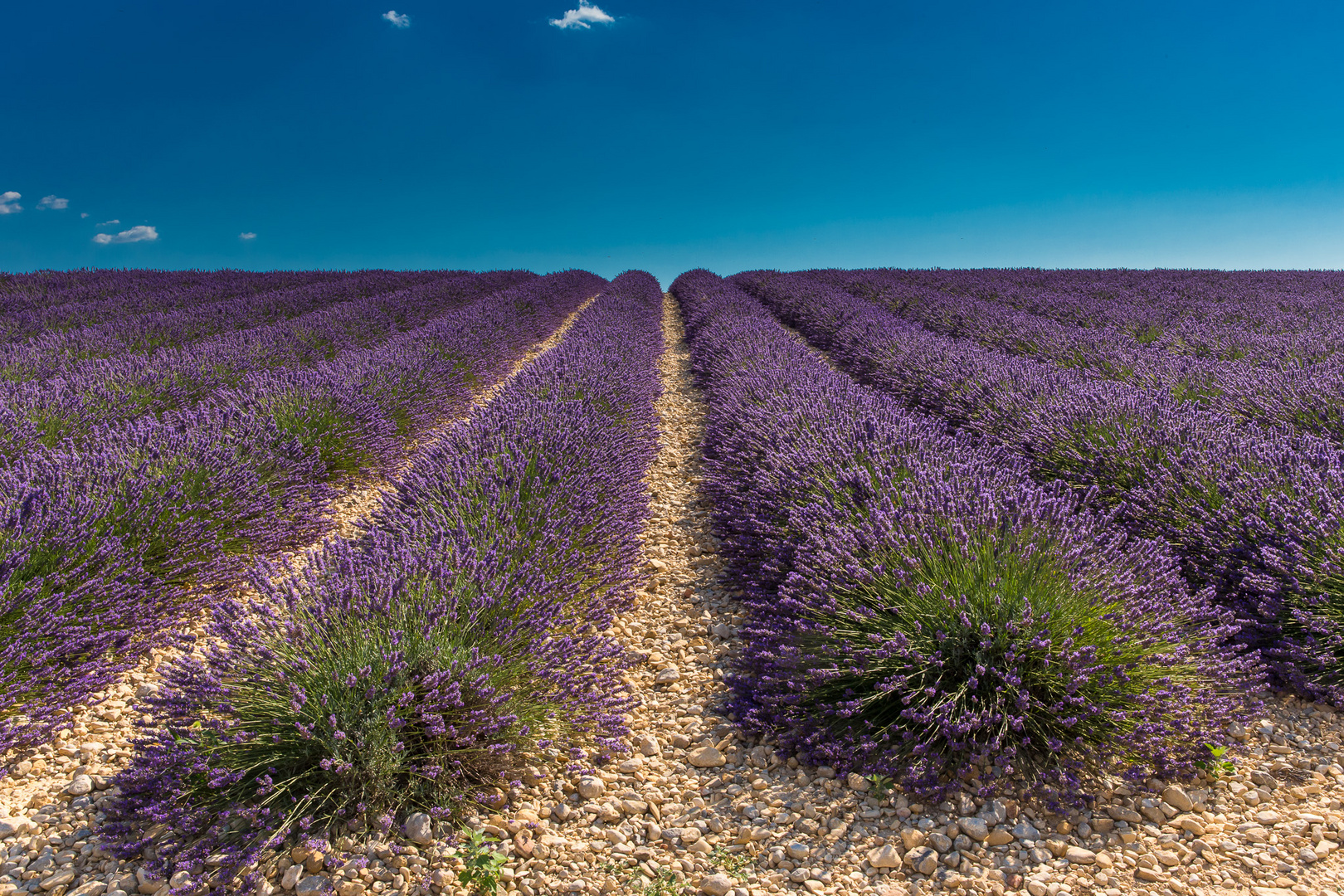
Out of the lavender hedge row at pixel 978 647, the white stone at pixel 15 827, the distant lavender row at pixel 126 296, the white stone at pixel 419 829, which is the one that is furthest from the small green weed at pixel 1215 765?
the distant lavender row at pixel 126 296

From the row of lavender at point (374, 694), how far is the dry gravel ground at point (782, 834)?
0.36 feet

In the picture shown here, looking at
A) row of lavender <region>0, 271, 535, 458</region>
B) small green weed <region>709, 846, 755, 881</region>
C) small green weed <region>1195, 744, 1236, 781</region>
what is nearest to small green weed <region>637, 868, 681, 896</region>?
small green weed <region>709, 846, 755, 881</region>

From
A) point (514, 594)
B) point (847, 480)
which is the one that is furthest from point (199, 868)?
point (847, 480)

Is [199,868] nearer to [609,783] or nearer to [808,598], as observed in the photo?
[609,783]

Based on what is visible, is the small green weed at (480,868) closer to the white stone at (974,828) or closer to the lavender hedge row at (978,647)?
the lavender hedge row at (978,647)

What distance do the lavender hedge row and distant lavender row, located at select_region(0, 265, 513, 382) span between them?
5.75 metres

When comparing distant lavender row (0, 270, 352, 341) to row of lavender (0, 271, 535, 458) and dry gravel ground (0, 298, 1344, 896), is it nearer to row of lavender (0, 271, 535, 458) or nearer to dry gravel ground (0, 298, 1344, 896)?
row of lavender (0, 271, 535, 458)

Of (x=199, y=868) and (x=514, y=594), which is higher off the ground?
(x=514, y=594)

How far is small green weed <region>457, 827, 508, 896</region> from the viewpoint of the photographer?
1568 mm

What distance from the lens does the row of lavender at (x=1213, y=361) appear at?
4227 mm

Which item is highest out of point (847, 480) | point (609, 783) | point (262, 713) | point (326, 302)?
point (326, 302)

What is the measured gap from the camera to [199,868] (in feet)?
5.21

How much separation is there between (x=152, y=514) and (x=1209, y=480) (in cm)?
485

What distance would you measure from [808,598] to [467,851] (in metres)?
1.27
